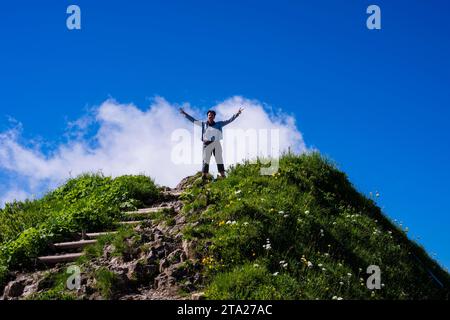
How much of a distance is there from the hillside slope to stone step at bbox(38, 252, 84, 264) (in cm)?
24

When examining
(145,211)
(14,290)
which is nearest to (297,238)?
(145,211)

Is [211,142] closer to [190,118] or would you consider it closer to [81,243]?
[190,118]

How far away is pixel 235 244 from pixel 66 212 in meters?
8.32

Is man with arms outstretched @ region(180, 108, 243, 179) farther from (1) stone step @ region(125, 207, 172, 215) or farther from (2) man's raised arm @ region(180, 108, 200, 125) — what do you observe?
(1) stone step @ region(125, 207, 172, 215)

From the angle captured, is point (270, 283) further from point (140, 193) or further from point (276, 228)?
point (140, 193)

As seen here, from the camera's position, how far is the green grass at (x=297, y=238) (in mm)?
12453

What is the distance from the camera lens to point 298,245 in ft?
46.5

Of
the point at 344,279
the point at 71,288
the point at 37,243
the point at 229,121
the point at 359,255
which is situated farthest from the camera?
the point at 229,121

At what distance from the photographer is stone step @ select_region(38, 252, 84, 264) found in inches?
636

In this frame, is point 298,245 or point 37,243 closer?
point 298,245

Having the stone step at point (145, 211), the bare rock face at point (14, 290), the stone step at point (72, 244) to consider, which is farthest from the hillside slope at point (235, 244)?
the stone step at point (72, 244)
